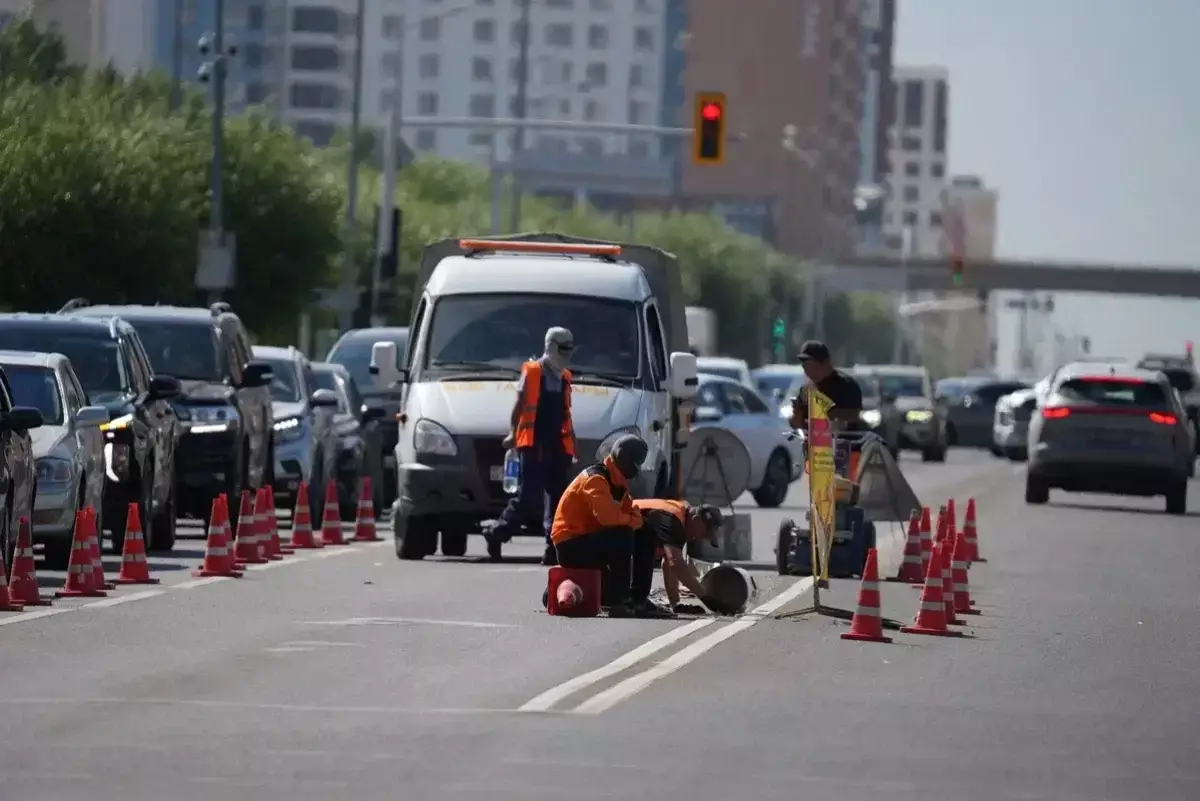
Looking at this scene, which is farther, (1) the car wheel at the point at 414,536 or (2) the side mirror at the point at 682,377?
(2) the side mirror at the point at 682,377

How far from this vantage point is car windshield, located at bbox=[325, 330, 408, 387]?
35406 mm

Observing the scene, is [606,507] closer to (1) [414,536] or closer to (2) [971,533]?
(1) [414,536]

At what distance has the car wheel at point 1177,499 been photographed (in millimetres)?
38906

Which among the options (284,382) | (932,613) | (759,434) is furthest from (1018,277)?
(932,613)

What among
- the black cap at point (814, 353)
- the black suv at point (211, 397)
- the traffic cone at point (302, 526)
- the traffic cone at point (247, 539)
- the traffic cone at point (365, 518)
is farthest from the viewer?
the traffic cone at point (365, 518)

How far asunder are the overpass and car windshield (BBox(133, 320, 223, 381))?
129m

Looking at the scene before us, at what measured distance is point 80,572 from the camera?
18828mm

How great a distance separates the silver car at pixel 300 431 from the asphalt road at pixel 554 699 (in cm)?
762

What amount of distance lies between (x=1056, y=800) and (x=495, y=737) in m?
2.19

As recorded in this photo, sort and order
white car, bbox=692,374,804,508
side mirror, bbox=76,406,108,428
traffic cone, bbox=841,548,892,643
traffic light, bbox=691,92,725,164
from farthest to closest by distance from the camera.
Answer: traffic light, bbox=691,92,725,164, white car, bbox=692,374,804,508, side mirror, bbox=76,406,108,428, traffic cone, bbox=841,548,892,643

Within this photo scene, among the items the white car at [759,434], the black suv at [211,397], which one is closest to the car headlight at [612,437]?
the black suv at [211,397]

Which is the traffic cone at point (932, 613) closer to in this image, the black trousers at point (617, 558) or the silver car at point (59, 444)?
the black trousers at point (617, 558)

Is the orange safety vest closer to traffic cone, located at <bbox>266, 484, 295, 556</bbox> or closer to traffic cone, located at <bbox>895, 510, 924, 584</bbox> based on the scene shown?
traffic cone, located at <bbox>266, 484, 295, 556</bbox>

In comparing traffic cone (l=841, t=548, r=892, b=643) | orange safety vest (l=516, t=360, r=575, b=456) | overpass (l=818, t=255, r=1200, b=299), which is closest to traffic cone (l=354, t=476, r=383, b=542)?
orange safety vest (l=516, t=360, r=575, b=456)
